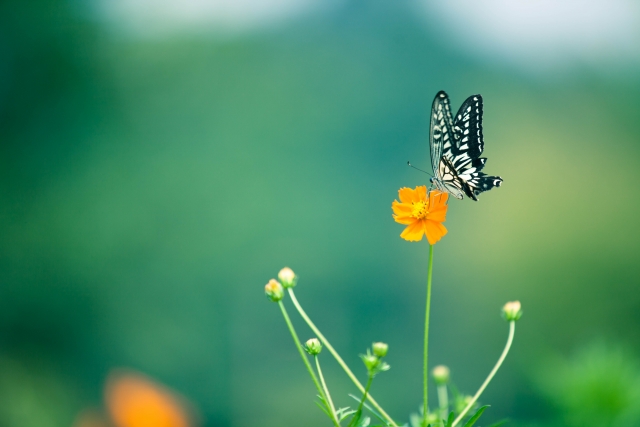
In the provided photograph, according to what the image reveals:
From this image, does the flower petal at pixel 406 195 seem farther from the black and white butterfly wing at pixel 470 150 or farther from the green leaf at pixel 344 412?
the green leaf at pixel 344 412

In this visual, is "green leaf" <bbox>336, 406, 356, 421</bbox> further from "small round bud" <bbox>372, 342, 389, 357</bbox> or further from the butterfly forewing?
the butterfly forewing

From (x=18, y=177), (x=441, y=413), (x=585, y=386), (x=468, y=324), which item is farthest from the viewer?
(x=468, y=324)

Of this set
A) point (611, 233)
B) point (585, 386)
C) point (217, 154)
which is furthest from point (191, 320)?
point (585, 386)

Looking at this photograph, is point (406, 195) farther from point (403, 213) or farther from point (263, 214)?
point (263, 214)

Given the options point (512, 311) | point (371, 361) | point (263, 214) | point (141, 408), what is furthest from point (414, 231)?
point (263, 214)

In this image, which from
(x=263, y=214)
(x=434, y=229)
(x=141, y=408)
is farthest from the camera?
(x=263, y=214)

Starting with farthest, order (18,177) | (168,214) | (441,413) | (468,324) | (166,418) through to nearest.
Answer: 1. (468,324)
2. (168,214)
3. (18,177)
4. (166,418)
5. (441,413)

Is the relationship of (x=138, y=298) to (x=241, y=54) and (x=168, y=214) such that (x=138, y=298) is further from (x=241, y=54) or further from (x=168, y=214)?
(x=241, y=54)
